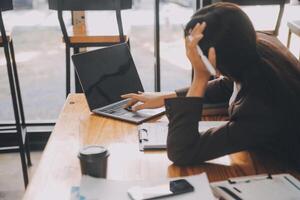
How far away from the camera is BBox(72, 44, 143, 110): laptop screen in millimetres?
1724

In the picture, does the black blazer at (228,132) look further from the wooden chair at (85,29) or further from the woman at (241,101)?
the wooden chair at (85,29)

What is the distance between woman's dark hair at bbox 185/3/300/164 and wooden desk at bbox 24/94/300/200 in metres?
0.18

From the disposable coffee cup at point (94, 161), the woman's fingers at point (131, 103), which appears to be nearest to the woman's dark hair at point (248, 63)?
the disposable coffee cup at point (94, 161)

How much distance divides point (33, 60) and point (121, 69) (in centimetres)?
355

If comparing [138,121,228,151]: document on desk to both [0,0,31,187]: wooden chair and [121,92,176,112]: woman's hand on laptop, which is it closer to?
[121,92,176,112]: woman's hand on laptop

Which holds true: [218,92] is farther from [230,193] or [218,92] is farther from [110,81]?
[230,193]

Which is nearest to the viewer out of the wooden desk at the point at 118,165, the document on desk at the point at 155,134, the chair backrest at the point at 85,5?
the wooden desk at the point at 118,165

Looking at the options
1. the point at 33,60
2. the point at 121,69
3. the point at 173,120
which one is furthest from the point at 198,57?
the point at 33,60

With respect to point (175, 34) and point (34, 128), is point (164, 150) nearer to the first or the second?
point (34, 128)

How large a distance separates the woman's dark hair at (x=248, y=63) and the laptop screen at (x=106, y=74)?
615 mm

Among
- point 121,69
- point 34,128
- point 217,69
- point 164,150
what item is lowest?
point 34,128

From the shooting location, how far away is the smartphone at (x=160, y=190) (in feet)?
3.36

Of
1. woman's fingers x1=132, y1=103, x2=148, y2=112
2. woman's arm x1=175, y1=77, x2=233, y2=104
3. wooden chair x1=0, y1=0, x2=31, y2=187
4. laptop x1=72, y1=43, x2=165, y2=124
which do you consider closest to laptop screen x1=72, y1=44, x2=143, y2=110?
laptop x1=72, y1=43, x2=165, y2=124

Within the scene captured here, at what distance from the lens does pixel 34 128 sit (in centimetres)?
322
